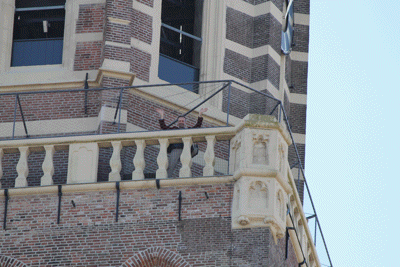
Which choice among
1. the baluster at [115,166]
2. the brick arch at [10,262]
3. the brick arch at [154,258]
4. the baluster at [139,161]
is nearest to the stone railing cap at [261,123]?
the baluster at [139,161]

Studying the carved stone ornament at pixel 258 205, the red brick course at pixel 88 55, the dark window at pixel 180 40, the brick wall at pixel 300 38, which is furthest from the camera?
the brick wall at pixel 300 38

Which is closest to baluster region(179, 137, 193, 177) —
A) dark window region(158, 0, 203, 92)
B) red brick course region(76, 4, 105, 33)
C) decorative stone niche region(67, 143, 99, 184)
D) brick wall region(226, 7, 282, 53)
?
decorative stone niche region(67, 143, 99, 184)

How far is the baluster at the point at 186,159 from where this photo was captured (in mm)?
24422

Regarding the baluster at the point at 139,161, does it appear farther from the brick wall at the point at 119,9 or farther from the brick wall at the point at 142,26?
the brick wall at the point at 119,9

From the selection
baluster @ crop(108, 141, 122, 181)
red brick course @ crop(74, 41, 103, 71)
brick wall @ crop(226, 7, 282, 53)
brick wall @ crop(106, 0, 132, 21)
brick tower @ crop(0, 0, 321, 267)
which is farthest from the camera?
brick wall @ crop(226, 7, 282, 53)

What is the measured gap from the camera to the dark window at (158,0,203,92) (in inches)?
1130

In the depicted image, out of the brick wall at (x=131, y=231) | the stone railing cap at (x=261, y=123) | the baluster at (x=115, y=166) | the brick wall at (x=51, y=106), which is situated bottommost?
the brick wall at (x=131, y=231)

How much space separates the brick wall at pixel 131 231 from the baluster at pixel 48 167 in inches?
11.8

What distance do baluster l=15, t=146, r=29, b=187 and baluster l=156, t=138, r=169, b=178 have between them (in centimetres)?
240

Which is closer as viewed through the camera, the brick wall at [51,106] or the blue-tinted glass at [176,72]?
the brick wall at [51,106]

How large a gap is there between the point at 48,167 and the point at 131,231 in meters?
2.05

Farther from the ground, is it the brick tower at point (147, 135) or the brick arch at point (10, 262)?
the brick tower at point (147, 135)

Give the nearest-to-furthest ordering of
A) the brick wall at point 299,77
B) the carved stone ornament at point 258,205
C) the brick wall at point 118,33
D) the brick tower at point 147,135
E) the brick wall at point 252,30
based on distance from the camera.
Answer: the carved stone ornament at point 258,205 < the brick tower at point 147,135 < the brick wall at point 118,33 < the brick wall at point 252,30 < the brick wall at point 299,77

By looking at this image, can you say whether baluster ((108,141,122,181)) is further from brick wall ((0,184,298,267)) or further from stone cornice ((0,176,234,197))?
brick wall ((0,184,298,267))
